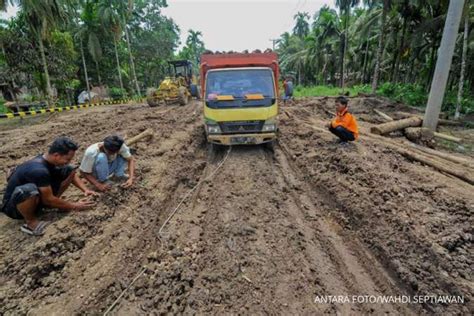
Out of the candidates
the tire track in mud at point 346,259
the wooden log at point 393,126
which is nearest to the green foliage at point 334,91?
the wooden log at point 393,126

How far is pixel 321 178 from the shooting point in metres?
4.99

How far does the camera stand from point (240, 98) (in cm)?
657

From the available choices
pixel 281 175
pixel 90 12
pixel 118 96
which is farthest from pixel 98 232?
pixel 118 96

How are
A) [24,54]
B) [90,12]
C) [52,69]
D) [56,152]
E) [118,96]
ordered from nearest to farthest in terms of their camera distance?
[56,152], [24,54], [52,69], [90,12], [118,96]

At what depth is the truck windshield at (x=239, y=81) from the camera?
22.6 ft

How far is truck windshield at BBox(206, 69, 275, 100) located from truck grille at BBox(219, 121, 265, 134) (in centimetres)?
99

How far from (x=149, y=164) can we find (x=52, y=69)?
18892 millimetres

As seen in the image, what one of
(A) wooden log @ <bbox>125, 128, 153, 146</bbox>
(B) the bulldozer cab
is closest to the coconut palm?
(B) the bulldozer cab

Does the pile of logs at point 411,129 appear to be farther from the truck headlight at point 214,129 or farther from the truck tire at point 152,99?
the truck tire at point 152,99

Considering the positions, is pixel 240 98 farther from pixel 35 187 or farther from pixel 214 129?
pixel 35 187

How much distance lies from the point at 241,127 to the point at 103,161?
3.30 meters

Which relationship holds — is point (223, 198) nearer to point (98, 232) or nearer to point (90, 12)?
point (98, 232)

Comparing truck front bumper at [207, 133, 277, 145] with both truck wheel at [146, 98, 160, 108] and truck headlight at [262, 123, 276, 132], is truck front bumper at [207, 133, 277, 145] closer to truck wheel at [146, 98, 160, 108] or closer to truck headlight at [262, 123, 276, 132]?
truck headlight at [262, 123, 276, 132]

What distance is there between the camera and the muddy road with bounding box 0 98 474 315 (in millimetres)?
2469
